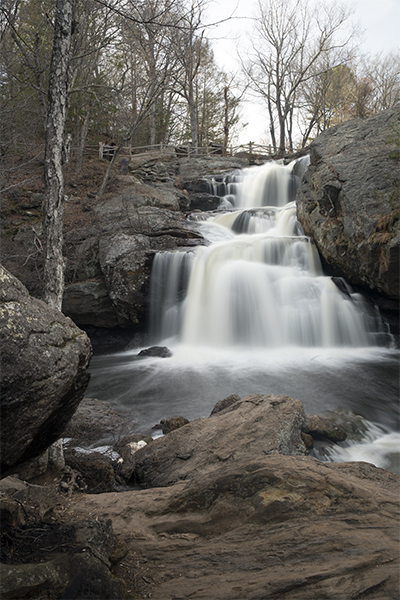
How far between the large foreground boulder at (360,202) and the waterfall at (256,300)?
2.81ft

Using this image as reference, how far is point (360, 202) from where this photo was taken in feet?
32.8

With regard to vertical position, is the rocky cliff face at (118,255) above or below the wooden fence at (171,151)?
below

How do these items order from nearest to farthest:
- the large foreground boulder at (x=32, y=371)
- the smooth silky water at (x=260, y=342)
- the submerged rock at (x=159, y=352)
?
the large foreground boulder at (x=32, y=371), the smooth silky water at (x=260, y=342), the submerged rock at (x=159, y=352)

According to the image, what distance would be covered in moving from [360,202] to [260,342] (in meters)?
4.76

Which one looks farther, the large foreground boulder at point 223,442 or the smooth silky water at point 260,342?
the smooth silky water at point 260,342

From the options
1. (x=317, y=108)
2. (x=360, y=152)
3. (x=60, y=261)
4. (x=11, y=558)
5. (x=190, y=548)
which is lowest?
(x=190, y=548)

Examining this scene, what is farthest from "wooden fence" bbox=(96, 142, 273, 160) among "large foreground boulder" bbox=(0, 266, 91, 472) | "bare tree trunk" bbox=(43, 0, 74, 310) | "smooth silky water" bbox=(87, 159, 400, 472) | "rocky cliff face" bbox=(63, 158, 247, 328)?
"large foreground boulder" bbox=(0, 266, 91, 472)

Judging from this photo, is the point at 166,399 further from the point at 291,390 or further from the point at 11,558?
the point at 11,558

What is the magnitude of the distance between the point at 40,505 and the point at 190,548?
111cm

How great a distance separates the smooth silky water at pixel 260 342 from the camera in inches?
276

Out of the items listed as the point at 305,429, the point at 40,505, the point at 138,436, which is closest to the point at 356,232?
the point at 305,429

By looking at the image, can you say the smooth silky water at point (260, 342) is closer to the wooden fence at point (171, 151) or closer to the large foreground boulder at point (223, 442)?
the large foreground boulder at point (223, 442)

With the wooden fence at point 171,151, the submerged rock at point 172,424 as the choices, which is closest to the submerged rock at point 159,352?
the submerged rock at point 172,424

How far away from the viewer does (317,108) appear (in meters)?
28.7
